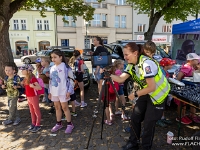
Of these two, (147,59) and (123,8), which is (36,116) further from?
(123,8)

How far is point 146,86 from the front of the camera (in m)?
2.39

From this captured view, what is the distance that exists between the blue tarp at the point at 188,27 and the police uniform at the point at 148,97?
221 inches

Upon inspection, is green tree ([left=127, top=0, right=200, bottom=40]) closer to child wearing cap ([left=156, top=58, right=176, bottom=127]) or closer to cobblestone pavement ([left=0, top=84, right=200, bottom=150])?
child wearing cap ([left=156, top=58, right=176, bottom=127])

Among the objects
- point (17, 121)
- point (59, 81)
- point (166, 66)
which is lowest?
point (17, 121)

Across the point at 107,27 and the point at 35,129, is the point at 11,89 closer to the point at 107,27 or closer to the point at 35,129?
the point at 35,129

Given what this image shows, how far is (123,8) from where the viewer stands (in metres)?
30.3

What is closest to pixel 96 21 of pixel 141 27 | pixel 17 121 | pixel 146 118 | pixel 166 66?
pixel 141 27

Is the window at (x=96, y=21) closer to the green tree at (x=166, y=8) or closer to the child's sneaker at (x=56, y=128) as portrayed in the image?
the green tree at (x=166, y=8)

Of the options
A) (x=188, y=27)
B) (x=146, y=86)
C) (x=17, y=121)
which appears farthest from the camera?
(x=188, y=27)

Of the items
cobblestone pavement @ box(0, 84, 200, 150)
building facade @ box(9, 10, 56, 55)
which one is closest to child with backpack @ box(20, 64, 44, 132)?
cobblestone pavement @ box(0, 84, 200, 150)

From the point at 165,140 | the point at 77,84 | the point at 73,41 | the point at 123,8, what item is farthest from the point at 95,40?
the point at 123,8

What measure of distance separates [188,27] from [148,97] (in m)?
6.24

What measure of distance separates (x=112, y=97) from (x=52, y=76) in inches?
57.3

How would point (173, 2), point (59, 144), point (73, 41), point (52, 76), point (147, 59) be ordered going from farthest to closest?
point (73, 41)
point (173, 2)
point (52, 76)
point (59, 144)
point (147, 59)
